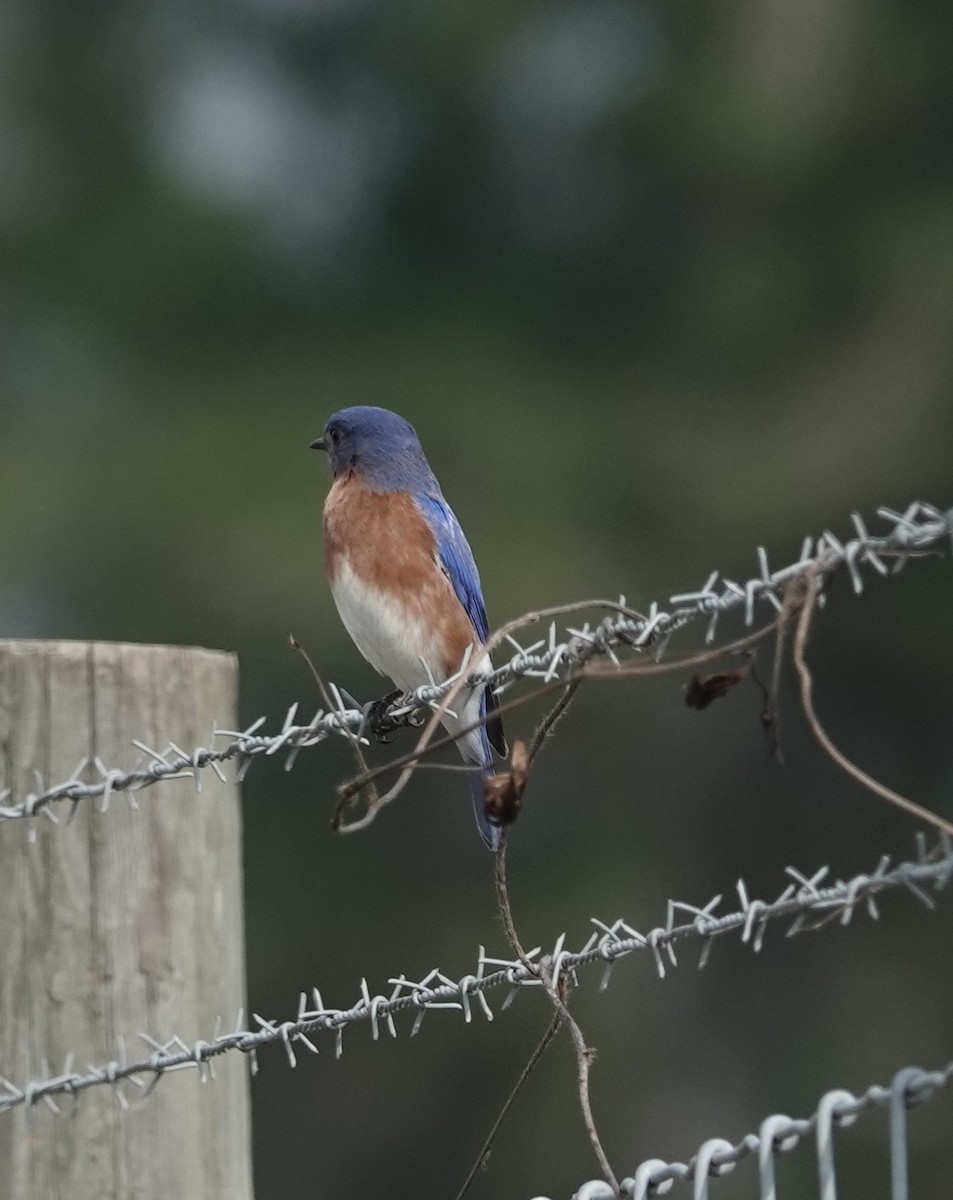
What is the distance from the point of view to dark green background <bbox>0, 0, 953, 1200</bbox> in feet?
37.5

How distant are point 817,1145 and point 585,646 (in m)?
Answer: 0.56

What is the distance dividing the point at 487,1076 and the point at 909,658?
10.3ft

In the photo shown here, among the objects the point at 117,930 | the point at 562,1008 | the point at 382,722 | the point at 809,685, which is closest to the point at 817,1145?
the point at 809,685

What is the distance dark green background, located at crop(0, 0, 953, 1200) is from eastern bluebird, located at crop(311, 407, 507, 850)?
612 centimetres

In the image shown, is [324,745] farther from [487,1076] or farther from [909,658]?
[909,658]

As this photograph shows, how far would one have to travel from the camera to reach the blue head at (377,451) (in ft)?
14.7

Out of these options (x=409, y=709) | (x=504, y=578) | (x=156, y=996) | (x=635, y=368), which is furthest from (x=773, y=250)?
(x=156, y=996)

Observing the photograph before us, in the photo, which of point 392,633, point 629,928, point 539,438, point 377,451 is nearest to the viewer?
point 629,928

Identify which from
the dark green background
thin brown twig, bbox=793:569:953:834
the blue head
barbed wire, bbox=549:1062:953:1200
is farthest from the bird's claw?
the dark green background

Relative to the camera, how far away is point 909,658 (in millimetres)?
12148

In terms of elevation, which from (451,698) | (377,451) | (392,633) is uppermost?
(377,451)

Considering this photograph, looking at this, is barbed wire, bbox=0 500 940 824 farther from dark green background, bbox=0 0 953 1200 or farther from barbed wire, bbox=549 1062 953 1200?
dark green background, bbox=0 0 953 1200

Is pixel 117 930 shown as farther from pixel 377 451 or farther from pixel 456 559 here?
pixel 377 451

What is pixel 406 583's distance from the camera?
4.26 m
